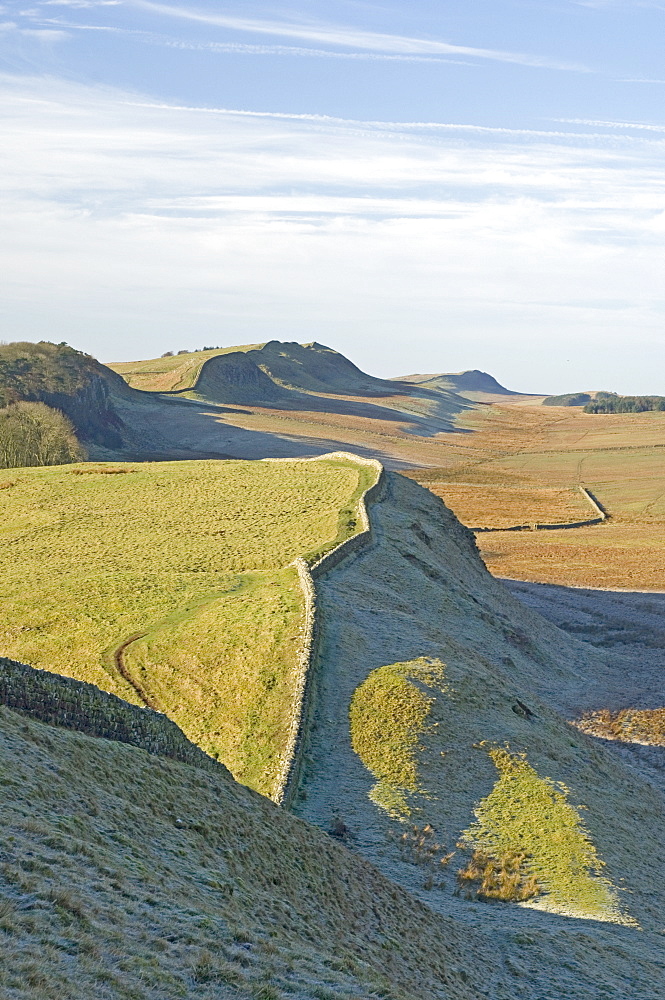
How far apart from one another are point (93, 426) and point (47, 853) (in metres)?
129

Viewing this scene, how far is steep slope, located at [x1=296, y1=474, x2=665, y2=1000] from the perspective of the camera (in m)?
23.2

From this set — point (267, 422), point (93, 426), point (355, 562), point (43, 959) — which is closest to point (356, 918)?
point (43, 959)

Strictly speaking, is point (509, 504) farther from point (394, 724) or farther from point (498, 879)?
point (498, 879)

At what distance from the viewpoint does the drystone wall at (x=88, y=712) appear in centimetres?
2130

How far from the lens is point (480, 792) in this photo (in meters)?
30.3

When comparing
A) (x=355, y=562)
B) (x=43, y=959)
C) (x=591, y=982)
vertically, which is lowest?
(x=591, y=982)

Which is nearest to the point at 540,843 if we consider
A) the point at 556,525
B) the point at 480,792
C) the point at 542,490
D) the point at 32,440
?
the point at 480,792

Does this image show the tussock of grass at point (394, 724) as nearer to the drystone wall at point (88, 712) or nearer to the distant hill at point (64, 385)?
the drystone wall at point (88, 712)

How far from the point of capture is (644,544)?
309 feet

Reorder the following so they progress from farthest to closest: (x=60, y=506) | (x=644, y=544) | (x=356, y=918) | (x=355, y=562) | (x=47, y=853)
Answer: (x=644, y=544) → (x=60, y=506) → (x=355, y=562) → (x=356, y=918) → (x=47, y=853)

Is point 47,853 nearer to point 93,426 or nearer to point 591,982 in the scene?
point 591,982

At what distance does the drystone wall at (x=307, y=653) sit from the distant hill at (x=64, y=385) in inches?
3191

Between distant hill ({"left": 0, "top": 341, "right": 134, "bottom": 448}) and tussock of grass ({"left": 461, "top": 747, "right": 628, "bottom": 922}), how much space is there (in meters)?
102

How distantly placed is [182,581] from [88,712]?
2390 cm
